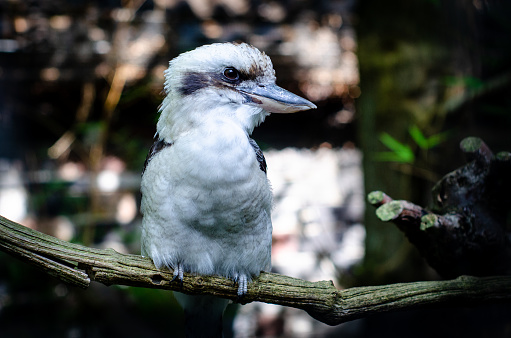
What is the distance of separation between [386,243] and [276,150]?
0.62 metres

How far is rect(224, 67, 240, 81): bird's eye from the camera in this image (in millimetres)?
936

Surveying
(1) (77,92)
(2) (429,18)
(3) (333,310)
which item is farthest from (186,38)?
(3) (333,310)

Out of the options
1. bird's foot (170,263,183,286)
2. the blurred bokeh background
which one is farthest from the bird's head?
the blurred bokeh background

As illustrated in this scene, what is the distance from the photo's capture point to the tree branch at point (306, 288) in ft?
2.63

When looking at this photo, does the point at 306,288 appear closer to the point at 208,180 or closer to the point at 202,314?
the point at 208,180

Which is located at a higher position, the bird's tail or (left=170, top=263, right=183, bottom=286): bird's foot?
(left=170, top=263, right=183, bottom=286): bird's foot

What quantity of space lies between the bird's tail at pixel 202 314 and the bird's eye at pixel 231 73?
0.54 metres

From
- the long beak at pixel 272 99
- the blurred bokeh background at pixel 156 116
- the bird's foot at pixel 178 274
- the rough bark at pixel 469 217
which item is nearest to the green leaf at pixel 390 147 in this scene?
the blurred bokeh background at pixel 156 116

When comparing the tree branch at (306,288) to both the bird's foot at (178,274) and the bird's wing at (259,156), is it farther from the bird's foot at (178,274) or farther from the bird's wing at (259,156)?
the bird's wing at (259,156)

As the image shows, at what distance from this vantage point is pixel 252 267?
100cm

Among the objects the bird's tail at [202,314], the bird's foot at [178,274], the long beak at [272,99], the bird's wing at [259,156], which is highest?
the long beak at [272,99]

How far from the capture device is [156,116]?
190 cm

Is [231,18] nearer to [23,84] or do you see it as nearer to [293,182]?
[293,182]

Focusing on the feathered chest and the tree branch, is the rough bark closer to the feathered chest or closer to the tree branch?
the tree branch
